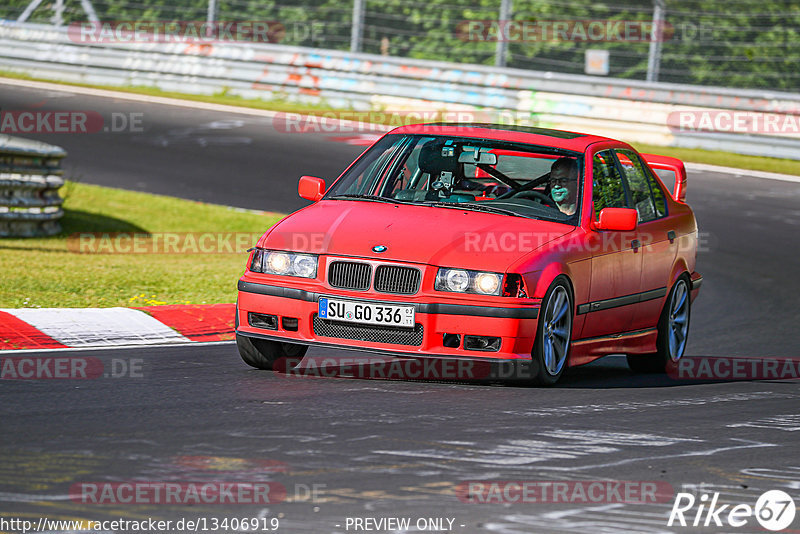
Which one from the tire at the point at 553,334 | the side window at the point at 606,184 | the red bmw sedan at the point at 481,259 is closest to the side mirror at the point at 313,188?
the red bmw sedan at the point at 481,259

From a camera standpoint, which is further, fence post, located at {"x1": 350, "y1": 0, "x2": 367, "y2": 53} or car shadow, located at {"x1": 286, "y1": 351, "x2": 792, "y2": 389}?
fence post, located at {"x1": 350, "y1": 0, "x2": 367, "y2": 53}

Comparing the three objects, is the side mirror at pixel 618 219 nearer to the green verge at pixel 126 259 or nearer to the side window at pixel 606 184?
the side window at pixel 606 184

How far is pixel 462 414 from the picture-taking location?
687cm

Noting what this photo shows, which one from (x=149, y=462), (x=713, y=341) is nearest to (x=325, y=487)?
(x=149, y=462)

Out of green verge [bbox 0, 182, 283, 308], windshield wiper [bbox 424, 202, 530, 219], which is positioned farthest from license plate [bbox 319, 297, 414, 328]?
green verge [bbox 0, 182, 283, 308]

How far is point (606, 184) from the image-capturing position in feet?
29.5

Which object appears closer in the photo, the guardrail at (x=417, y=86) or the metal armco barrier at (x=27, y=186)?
the metal armco barrier at (x=27, y=186)

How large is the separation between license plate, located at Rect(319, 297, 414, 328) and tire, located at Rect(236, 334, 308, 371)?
573 mm

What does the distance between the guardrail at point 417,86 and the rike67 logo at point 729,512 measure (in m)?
16.1

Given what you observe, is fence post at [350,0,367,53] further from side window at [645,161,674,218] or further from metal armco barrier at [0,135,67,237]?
side window at [645,161,674,218]

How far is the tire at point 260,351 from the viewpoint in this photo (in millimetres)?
8039

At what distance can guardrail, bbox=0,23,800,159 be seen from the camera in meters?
21.3

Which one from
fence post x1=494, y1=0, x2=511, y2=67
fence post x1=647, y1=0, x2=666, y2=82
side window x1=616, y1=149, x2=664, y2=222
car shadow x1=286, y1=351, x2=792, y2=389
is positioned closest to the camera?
car shadow x1=286, y1=351, x2=792, y2=389

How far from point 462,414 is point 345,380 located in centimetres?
115
